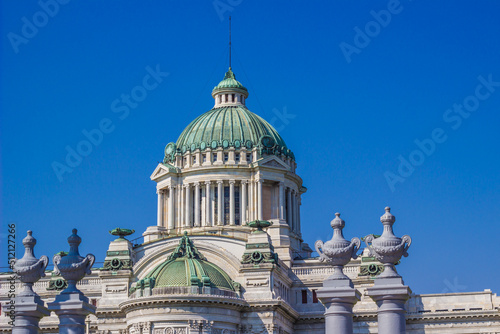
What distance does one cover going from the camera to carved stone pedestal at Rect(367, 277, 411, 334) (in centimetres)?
4228

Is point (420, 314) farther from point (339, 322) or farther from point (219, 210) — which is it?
point (339, 322)

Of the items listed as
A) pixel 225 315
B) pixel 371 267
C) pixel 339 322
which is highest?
pixel 371 267

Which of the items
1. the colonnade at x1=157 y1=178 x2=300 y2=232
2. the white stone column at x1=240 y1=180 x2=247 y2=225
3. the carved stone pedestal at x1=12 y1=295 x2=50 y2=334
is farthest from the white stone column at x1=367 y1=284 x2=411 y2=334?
the white stone column at x1=240 y1=180 x2=247 y2=225

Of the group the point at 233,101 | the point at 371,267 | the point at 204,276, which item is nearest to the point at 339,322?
the point at 204,276

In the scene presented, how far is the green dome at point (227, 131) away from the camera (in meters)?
102

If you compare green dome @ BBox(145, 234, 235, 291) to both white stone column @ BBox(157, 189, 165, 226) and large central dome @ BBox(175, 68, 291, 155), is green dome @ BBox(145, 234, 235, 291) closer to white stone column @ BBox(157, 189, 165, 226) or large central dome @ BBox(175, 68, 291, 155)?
white stone column @ BBox(157, 189, 165, 226)

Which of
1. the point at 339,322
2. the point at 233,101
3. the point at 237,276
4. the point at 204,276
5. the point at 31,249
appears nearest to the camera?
the point at 339,322

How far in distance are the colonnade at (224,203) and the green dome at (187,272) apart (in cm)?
1212

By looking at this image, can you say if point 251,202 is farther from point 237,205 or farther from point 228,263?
point 228,263

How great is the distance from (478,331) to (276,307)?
63.3 feet

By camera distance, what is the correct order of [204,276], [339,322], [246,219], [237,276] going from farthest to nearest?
1. [246,219]
2. [237,276]
3. [204,276]
4. [339,322]

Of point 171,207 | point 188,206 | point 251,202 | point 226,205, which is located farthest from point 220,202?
point 171,207

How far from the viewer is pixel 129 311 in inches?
3278

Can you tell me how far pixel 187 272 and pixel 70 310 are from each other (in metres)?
37.3
